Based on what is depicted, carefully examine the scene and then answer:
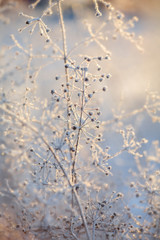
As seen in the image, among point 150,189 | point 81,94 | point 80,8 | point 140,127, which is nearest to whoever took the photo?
point 81,94

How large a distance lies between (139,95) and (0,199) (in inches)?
124

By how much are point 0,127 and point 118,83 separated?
6.14 feet

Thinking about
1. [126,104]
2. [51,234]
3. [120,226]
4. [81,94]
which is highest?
[126,104]

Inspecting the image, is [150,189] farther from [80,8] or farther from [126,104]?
[126,104]

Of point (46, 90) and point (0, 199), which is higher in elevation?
point (46, 90)

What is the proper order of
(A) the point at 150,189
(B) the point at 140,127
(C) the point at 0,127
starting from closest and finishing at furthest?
1. (A) the point at 150,189
2. (C) the point at 0,127
3. (B) the point at 140,127

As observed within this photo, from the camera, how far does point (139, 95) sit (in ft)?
13.9

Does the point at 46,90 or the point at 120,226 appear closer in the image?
the point at 120,226

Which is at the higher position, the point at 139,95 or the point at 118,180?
the point at 139,95

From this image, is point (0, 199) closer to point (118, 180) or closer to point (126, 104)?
point (118, 180)

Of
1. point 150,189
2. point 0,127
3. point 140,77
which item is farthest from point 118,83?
point 150,189

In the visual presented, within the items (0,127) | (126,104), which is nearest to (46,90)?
(0,127)

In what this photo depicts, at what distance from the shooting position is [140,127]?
13.3 feet

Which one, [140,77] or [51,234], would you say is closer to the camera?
[51,234]
